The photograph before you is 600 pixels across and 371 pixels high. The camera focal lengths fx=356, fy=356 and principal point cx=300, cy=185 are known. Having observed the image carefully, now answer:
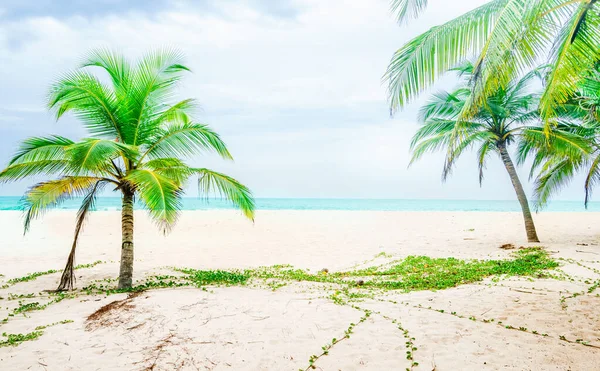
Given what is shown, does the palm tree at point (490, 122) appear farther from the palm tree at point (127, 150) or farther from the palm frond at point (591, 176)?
the palm tree at point (127, 150)

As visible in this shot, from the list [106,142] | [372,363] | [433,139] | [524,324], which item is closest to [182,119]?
[106,142]

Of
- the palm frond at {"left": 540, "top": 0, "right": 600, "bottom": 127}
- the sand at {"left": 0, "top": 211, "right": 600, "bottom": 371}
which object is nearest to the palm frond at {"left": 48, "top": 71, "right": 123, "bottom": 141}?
the sand at {"left": 0, "top": 211, "right": 600, "bottom": 371}

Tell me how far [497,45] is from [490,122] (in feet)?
31.5

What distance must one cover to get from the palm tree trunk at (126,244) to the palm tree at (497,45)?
19.7ft

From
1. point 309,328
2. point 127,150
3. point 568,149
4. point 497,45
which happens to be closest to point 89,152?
point 127,150

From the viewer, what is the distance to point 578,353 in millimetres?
4145

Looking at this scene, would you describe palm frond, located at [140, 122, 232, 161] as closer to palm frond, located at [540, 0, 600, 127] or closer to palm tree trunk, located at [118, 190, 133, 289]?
palm tree trunk, located at [118, 190, 133, 289]

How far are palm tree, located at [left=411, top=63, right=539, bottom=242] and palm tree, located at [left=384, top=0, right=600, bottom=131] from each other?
23.2 feet

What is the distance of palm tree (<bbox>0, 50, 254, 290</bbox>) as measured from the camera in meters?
7.07

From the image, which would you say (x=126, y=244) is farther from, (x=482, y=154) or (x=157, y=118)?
(x=482, y=154)

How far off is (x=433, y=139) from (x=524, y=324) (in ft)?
31.9

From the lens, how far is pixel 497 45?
468 cm

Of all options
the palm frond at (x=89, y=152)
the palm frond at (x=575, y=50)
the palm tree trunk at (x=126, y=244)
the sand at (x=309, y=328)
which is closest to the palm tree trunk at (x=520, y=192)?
the sand at (x=309, y=328)

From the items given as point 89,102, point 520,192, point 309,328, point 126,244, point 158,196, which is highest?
point 89,102
